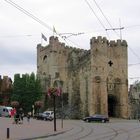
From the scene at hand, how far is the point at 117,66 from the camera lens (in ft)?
320

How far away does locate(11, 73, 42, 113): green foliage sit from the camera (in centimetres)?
9850

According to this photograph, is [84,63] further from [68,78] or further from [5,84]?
[5,84]

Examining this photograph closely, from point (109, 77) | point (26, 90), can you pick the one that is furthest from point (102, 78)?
point (26, 90)

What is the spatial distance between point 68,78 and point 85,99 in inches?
458

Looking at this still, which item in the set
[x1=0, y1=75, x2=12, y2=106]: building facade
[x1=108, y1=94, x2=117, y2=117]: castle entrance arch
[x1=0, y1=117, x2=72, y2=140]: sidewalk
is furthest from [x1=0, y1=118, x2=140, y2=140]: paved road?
[x1=0, y1=75, x2=12, y2=106]: building facade

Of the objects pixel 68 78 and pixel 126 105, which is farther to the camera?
pixel 68 78

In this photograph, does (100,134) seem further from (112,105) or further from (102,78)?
(112,105)

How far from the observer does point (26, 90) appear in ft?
327

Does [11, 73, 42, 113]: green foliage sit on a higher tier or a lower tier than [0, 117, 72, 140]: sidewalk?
higher

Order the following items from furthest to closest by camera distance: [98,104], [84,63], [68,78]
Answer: [68,78] < [84,63] < [98,104]

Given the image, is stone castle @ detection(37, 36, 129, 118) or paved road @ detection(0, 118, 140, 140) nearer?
paved road @ detection(0, 118, 140, 140)

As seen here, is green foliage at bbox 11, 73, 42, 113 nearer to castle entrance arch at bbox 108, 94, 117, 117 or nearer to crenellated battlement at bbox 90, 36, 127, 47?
castle entrance arch at bbox 108, 94, 117, 117

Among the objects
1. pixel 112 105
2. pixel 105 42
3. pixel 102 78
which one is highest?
pixel 105 42

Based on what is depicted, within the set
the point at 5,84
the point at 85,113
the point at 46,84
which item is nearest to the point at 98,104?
the point at 85,113
